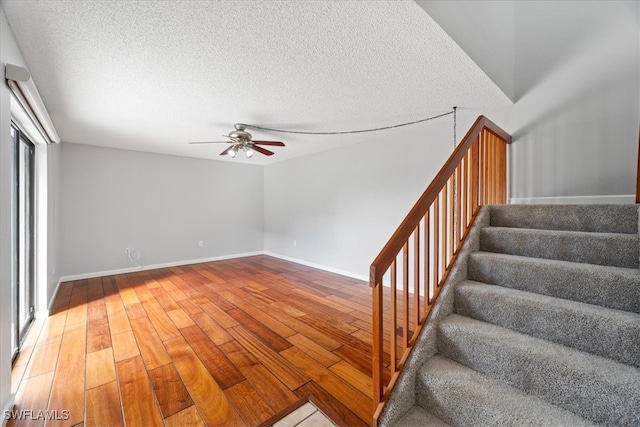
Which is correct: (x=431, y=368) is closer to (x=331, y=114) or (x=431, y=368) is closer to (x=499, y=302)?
(x=499, y=302)

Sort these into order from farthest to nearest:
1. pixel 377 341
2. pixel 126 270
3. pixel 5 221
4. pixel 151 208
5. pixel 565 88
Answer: pixel 151 208 → pixel 126 270 → pixel 565 88 → pixel 5 221 → pixel 377 341

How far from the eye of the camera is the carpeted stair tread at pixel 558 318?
118 cm

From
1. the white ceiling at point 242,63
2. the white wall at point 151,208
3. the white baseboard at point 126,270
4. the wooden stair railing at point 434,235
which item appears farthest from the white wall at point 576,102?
the white baseboard at point 126,270

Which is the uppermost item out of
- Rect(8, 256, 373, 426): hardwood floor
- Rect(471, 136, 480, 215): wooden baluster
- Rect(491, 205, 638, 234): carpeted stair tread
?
Rect(471, 136, 480, 215): wooden baluster

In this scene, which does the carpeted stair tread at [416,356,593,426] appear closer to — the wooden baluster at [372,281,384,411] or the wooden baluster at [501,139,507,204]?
the wooden baluster at [372,281,384,411]

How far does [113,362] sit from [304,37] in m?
2.76

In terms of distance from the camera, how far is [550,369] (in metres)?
1.18

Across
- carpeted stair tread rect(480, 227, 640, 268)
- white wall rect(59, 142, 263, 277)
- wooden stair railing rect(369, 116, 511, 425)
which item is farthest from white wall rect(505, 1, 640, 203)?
white wall rect(59, 142, 263, 277)

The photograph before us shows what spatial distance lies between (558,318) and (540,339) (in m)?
0.15

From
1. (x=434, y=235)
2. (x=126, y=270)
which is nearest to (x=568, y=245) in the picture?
(x=434, y=235)

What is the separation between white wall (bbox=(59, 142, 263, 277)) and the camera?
421 centimetres

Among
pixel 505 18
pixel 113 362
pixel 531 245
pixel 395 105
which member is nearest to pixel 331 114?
pixel 395 105

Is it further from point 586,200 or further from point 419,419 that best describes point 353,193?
point 419,419

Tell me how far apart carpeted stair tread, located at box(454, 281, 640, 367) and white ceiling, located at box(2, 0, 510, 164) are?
5.41ft
